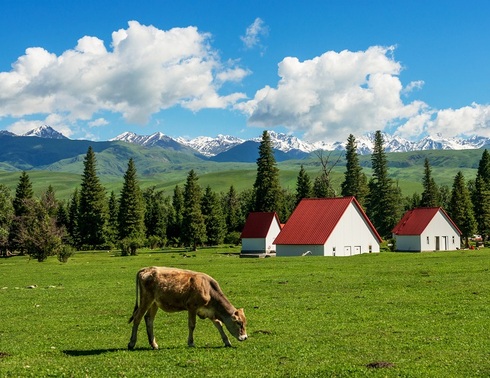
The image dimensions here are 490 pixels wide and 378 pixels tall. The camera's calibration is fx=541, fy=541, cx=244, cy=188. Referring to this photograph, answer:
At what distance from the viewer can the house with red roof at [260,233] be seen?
94875 mm

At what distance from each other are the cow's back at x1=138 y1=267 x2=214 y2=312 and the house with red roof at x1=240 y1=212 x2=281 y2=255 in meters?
78.4

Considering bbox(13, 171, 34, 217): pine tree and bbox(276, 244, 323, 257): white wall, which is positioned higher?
bbox(13, 171, 34, 217): pine tree

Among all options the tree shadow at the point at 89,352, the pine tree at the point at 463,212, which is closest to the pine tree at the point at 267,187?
the pine tree at the point at 463,212

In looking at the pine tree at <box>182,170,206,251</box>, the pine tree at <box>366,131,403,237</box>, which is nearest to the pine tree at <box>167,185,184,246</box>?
the pine tree at <box>182,170,206,251</box>

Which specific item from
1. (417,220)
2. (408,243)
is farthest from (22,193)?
(417,220)

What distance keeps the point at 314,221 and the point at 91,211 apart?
2328 inches

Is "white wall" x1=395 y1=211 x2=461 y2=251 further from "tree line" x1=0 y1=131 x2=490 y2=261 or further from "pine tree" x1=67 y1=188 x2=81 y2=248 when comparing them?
"pine tree" x1=67 y1=188 x2=81 y2=248

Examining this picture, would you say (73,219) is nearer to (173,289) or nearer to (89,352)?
(89,352)

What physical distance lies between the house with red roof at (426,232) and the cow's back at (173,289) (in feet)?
264

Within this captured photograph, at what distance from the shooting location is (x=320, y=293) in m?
29.2

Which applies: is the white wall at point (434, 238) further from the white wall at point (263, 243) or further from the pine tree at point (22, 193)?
the pine tree at point (22, 193)

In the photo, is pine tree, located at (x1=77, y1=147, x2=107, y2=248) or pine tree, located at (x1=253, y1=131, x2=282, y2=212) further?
pine tree, located at (x1=77, y1=147, x2=107, y2=248)

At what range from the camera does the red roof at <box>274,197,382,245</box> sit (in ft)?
249

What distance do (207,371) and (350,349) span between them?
4588 mm
